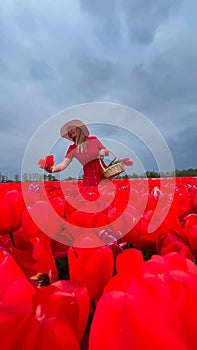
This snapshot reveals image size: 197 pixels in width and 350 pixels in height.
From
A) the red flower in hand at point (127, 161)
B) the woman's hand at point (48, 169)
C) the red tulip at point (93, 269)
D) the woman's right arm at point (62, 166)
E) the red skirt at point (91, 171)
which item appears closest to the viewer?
the red tulip at point (93, 269)

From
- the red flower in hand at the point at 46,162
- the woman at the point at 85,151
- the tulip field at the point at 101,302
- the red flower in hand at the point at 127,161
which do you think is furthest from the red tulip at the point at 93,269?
the woman at the point at 85,151

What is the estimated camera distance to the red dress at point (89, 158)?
5.22 m

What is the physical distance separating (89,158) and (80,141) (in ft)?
1.14

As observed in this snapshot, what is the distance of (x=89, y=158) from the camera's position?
17.3 ft

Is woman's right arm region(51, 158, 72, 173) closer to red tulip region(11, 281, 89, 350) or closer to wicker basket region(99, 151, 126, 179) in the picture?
wicker basket region(99, 151, 126, 179)

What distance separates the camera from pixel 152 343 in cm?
31

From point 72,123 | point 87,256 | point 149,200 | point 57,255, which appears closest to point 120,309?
point 87,256

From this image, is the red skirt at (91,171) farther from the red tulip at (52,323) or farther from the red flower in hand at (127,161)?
the red tulip at (52,323)

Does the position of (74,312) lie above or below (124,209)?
below

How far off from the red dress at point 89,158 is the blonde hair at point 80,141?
0.16 feet

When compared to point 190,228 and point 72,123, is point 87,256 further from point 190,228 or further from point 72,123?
point 72,123

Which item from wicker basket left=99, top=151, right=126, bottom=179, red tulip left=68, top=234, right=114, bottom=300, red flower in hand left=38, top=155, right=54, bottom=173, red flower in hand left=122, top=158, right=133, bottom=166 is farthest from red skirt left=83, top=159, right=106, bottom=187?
red tulip left=68, top=234, right=114, bottom=300

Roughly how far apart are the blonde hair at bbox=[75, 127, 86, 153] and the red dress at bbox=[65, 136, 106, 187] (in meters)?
0.05

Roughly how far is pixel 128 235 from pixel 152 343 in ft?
1.81
